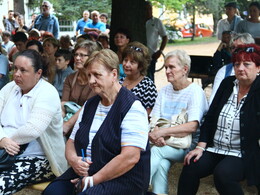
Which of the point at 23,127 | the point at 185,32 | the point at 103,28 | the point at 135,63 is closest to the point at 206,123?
the point at 135,63

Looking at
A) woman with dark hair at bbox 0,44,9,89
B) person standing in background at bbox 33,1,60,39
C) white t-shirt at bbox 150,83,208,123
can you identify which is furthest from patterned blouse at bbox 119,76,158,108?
person standing in background at bbox 33,1,60,39

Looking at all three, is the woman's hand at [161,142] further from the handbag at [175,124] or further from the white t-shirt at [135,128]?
the white t-shirt at [135,128]

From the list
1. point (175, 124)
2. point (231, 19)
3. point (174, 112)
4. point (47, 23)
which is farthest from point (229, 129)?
point (47, 23)

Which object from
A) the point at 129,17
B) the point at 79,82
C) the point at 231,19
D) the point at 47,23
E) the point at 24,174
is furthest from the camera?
the point at 47,23

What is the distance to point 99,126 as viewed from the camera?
3271 mm

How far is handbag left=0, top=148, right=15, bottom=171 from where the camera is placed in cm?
375

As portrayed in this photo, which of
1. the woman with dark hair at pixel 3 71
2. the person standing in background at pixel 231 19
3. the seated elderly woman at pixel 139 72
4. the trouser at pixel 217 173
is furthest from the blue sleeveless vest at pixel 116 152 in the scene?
the person standing in background at pixel 231 19

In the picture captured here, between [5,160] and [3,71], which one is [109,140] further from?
[3,71]

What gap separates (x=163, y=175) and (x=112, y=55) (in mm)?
1389

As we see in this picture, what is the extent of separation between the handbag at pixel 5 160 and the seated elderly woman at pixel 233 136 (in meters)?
1.44

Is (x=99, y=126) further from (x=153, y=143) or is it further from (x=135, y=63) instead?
(x=135, y=63)

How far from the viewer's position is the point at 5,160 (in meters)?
3.76

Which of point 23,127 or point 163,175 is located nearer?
point 23,127

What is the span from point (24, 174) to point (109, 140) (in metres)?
1.07
